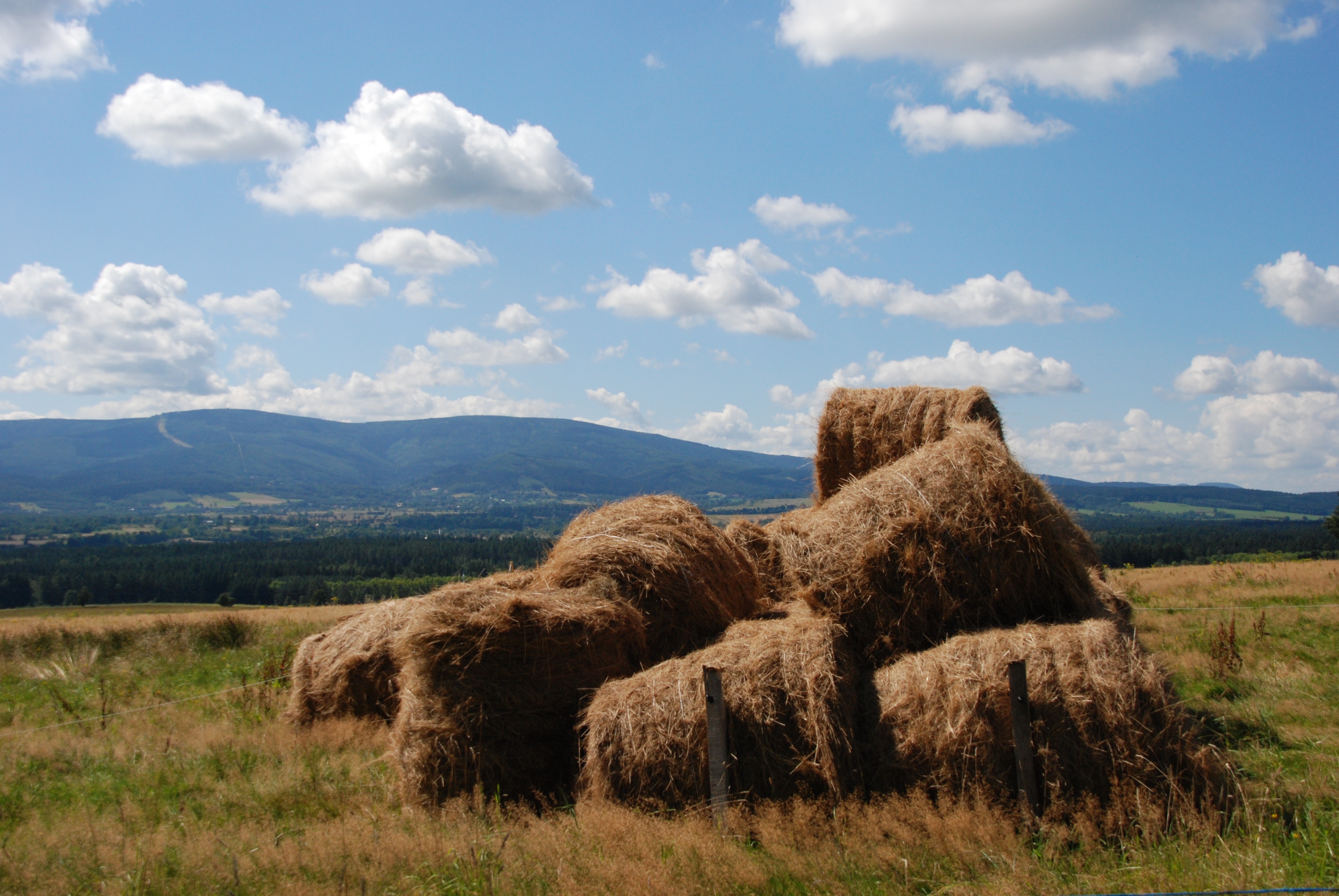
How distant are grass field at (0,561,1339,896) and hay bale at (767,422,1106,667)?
1812mm

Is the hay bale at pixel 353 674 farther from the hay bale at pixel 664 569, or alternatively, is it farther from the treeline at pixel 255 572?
the treeline at pixel 255 572

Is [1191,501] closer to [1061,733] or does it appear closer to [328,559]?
[328,559]

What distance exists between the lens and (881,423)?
11352mm

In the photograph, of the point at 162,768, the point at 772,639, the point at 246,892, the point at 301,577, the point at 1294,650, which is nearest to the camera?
the point at 246,892

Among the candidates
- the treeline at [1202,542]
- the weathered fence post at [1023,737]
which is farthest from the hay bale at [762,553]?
the treeline at [1202,542]

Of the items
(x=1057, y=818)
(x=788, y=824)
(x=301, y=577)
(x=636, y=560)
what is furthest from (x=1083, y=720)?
(x=301, y=577)

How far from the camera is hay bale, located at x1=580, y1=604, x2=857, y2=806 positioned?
235 inches

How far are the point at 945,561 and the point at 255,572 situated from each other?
8235 cm

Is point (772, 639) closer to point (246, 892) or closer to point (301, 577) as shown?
point (246, 892)

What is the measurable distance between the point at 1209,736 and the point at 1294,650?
4815 millimetres

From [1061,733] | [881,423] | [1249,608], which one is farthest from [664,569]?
[1249,608]

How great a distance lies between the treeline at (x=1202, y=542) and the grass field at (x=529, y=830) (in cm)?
2599

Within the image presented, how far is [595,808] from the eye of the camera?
6.08m

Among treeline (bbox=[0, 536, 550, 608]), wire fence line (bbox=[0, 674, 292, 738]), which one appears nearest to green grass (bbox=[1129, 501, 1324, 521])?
treeline (bbox=[0, 536, 550, 608])
